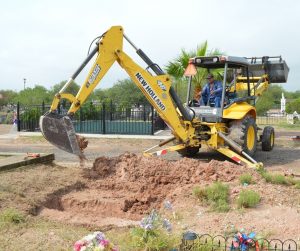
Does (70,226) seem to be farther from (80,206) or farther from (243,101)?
(243,101)

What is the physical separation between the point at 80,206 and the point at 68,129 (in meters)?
1.71

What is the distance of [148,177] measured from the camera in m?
8.13

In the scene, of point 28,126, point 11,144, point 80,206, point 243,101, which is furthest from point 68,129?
point 28,126

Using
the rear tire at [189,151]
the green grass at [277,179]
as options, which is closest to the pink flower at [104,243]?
the green grass at [277,179]

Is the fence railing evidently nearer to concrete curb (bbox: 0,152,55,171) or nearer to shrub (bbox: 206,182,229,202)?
concrete curb (bbox: 0,152,55,171)

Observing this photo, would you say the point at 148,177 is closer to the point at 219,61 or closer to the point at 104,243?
the point at 219,61

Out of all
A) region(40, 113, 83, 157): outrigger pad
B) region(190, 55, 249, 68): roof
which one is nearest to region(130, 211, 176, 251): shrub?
region(40, 113, 83, 157): outrigger pad

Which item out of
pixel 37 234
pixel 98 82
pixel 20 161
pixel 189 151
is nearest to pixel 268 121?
pixel 189 151

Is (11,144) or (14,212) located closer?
(14,212)

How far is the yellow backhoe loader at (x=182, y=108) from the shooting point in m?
8.27

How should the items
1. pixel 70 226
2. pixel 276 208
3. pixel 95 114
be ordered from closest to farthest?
pixel 70 226 < pixel 276 208 < pixel 95 114

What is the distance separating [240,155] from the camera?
→ 10281 mm

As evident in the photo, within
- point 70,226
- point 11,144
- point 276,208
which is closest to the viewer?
point 70,226

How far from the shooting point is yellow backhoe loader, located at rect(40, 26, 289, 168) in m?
8.27
